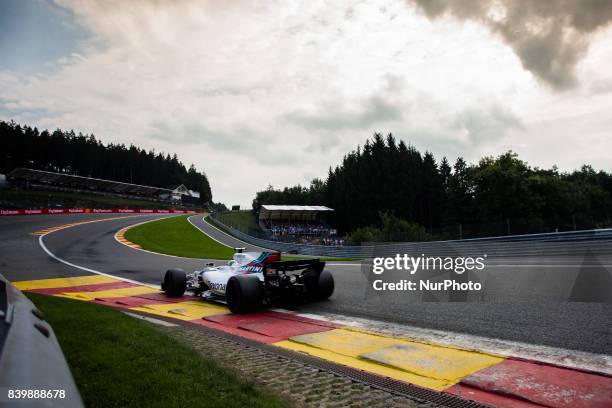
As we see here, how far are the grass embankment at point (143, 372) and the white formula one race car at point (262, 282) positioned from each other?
2584mm

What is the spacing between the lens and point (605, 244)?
61.2 ft

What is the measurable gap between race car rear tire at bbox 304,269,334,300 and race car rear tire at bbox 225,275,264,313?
1199mm

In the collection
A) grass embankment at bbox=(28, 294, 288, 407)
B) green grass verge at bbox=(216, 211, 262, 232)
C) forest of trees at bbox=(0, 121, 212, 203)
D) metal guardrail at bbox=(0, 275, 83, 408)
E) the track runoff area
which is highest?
forest of trees at bbox=(0, 121, 212, 203)

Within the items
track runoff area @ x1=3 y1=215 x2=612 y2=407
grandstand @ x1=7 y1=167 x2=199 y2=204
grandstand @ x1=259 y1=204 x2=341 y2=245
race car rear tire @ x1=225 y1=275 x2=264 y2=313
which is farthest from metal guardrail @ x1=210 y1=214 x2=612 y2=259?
grandstand @ x1=7 y1=167 x2=199 y2=204

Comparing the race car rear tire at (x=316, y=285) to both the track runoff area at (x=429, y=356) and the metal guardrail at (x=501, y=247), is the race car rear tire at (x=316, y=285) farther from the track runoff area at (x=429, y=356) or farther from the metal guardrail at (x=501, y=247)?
the metal guardrail at (x=501, y=247)

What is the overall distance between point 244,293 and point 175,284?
3.44 m

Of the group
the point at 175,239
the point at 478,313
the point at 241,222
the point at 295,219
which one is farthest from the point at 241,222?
the point at 478,313

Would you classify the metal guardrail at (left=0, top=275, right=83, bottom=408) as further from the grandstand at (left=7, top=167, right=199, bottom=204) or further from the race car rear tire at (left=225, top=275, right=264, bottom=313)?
the grandstand at (left=7, top=167, right=199, bottom=204)

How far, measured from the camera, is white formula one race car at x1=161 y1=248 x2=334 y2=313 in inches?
340

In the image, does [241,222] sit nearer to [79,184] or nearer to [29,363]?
[79,184]

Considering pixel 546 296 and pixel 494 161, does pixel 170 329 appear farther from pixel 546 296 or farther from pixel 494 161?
pixel 494 161

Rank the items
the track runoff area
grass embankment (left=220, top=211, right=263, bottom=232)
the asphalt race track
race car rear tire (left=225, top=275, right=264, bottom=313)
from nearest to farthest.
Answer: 1. the track runoff area
2. the asphalt race track
3. race car rear tire (left=225, top=275, right=264, bottom=313)
4. grass embankment (left=220, top=211, right=263, bottom=232)

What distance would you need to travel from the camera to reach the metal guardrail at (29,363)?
4.99 feet

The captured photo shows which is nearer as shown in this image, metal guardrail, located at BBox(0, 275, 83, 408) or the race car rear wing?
metal guardrail, located at BBox(0, 275, 83, 408)
